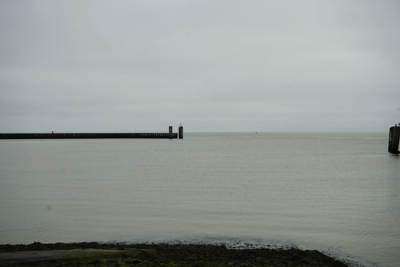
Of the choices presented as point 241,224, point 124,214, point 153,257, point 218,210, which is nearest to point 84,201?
point 124,214

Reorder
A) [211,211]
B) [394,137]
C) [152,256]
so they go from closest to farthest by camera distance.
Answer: [152,256]
[211,211]
[394,137]

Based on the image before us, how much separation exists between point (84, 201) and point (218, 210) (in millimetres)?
6855

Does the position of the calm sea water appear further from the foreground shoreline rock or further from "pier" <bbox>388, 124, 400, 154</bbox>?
"pier" <bbox>388, 124, 400, 154</bbox>

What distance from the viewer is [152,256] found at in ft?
26.2

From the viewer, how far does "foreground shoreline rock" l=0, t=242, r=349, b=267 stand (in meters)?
7.30

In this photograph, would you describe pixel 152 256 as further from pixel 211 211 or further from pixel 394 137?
pixel 394 137

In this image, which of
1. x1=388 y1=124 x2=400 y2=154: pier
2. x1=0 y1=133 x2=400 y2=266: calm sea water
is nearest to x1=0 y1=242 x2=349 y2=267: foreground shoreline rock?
x1=0 y1=133 x2=400 y2=266: calm sea water

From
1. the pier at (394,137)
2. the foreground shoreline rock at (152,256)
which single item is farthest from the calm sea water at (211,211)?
the pier at (394,137)

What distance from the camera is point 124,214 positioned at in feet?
45.6

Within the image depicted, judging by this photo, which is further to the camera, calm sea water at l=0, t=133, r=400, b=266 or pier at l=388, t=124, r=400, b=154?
pier at l=388, t=124, r=400, b=154

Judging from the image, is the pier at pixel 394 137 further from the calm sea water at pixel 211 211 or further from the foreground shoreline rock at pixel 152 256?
the foreground shoreline rock at pixel 152 256

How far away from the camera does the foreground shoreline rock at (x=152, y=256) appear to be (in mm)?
7305

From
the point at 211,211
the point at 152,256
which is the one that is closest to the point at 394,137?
the point at 211,211

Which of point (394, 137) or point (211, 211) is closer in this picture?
point (211, 211)
